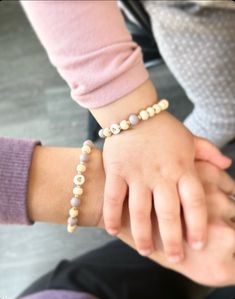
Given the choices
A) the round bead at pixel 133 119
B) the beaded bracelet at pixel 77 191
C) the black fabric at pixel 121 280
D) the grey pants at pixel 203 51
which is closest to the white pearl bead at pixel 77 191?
the beaded bracelet at pixel 77 191

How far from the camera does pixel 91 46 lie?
1.53 ft

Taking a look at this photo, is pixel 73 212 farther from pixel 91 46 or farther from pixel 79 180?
pixel 91 46

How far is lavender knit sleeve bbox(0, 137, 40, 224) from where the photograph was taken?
0.48m

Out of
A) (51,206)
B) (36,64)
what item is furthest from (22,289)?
(36,64)

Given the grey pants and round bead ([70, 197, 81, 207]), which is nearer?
round bead ([70, 197, 81, 207])

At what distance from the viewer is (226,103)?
0.76 meters

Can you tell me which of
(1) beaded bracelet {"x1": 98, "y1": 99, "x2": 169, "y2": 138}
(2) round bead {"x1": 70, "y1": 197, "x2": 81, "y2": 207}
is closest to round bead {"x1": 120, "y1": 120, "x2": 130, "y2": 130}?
(1) beaded bracelet {"x1": 98, "y1": 99, "x2": 169, "y2": 138}

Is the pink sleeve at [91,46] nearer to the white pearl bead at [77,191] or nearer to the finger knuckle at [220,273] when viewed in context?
the white pearl bead at [77,191]

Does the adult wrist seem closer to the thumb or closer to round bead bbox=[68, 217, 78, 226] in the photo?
round bead bbox=[68, 217, 78, 226]

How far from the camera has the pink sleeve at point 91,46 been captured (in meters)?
0.46

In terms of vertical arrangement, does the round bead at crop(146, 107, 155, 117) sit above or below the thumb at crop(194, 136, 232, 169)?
above

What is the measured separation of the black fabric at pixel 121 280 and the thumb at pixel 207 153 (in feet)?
0.65

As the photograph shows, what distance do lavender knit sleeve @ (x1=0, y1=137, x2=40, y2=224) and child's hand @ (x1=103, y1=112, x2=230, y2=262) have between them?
0.31 feet

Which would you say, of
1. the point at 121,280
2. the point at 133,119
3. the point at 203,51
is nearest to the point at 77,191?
the point at 133,119
